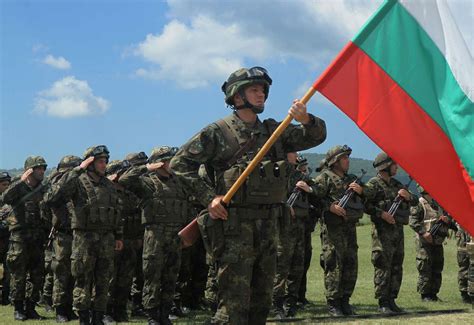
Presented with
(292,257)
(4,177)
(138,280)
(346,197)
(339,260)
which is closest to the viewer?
(339,260)

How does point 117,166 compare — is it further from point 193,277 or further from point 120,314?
point 120,314

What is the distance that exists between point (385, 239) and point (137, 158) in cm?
470

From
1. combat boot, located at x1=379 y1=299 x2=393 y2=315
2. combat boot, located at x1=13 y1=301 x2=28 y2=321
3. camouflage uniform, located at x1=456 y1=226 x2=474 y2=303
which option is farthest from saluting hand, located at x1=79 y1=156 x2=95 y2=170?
camouflage uniform, located at x1=456 y1=226 x2=474 y2=303

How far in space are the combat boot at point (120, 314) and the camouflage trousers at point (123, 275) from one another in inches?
1.3

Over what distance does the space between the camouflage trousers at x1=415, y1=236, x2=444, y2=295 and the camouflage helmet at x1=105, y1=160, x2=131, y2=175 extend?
654 centimetres

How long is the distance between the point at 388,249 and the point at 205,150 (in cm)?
649

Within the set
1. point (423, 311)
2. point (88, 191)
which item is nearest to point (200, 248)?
point (88, 191)

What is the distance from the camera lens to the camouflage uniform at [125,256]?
1103cm

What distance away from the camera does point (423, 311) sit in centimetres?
1145

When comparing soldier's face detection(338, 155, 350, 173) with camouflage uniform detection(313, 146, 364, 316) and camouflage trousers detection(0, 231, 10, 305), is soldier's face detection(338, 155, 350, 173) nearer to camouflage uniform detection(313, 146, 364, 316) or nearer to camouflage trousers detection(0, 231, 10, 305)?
camouflage uniform detection(313, 146, 364, 316)

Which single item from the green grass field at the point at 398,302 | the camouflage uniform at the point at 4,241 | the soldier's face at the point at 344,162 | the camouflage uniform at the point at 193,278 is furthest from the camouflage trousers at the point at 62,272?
the soldier's face at the point at 344,162

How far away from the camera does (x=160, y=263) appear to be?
400 inches

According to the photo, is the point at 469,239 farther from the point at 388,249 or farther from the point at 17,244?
the point at 17,244

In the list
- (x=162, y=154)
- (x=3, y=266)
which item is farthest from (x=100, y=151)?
(x=3, y=266)
